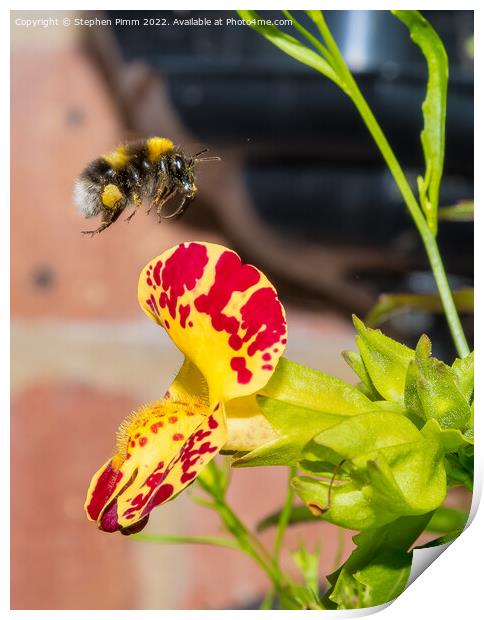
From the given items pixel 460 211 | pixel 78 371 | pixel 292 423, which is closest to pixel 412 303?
pixel 460 211

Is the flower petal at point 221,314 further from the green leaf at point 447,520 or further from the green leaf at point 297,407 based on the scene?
the green leaf at point 447,520

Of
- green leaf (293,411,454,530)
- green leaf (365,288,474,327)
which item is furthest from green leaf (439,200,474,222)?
green leaf (293,411,454,530)

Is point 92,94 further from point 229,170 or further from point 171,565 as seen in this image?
point 171,565

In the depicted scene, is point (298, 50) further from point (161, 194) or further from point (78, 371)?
point (78, 371)

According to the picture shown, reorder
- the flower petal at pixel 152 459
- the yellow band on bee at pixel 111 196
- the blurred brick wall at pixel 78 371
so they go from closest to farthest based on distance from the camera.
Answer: the flower petal at pixel 152 459 → the yellow band on bee at pixel 111 196 → the blurred brick wall at pixel 78 371

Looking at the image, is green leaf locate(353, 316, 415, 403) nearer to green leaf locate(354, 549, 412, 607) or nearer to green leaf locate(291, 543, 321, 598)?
green leaf locate(354, 549, 412, 607)

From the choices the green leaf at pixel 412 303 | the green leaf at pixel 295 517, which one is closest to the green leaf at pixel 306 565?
the green leaf at pixel 295 517
